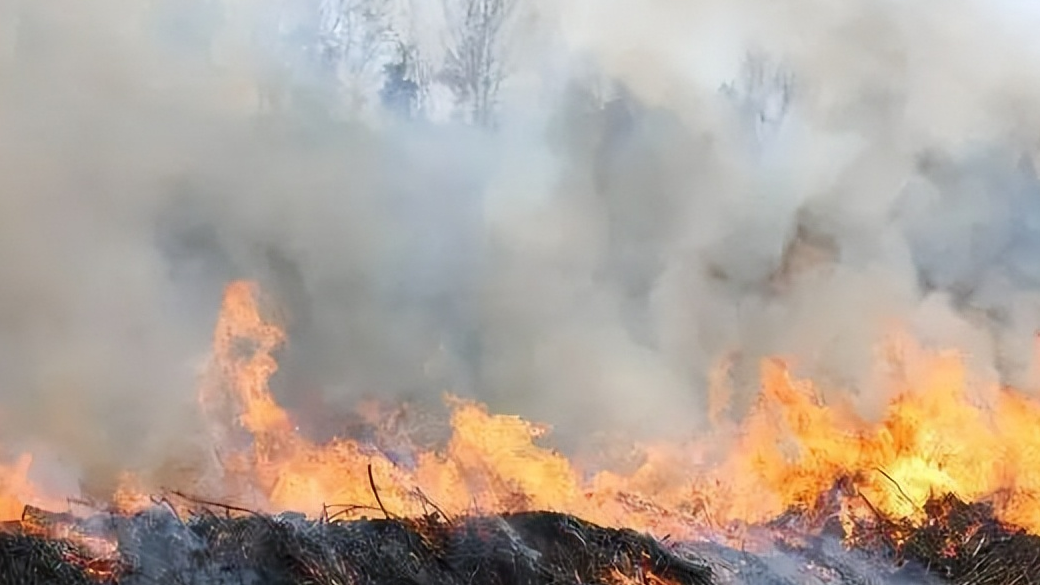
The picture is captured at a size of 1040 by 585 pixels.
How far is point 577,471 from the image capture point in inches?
221

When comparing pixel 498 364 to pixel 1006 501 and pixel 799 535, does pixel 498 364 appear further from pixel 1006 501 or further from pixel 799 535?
pixel 1006 501

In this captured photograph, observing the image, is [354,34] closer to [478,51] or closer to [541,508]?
[478,51]

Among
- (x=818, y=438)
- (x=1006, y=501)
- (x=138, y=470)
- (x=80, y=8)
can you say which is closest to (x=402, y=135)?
(x=80, y=8)

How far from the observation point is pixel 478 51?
5941 millimetres

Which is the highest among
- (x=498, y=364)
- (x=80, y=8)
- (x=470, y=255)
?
(x=80, y=8)

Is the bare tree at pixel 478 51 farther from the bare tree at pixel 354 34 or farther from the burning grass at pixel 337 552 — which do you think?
the burning grass at pixel 337 552

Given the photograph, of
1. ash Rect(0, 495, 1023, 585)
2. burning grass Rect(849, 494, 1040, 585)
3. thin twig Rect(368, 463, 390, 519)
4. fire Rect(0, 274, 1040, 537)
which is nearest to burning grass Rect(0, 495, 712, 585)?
ash Rect(0, 495, 1023, 585)

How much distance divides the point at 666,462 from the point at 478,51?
7.58ft

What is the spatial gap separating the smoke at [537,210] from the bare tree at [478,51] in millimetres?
79

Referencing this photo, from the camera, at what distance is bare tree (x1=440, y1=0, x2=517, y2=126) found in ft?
19.4

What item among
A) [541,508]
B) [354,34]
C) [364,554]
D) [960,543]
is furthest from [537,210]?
[960,543]

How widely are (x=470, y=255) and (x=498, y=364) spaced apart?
574mm

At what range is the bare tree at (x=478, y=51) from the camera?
19.4 feet

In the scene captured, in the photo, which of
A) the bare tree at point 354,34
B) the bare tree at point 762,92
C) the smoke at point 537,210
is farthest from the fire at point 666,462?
the bare tree at point 762,92
